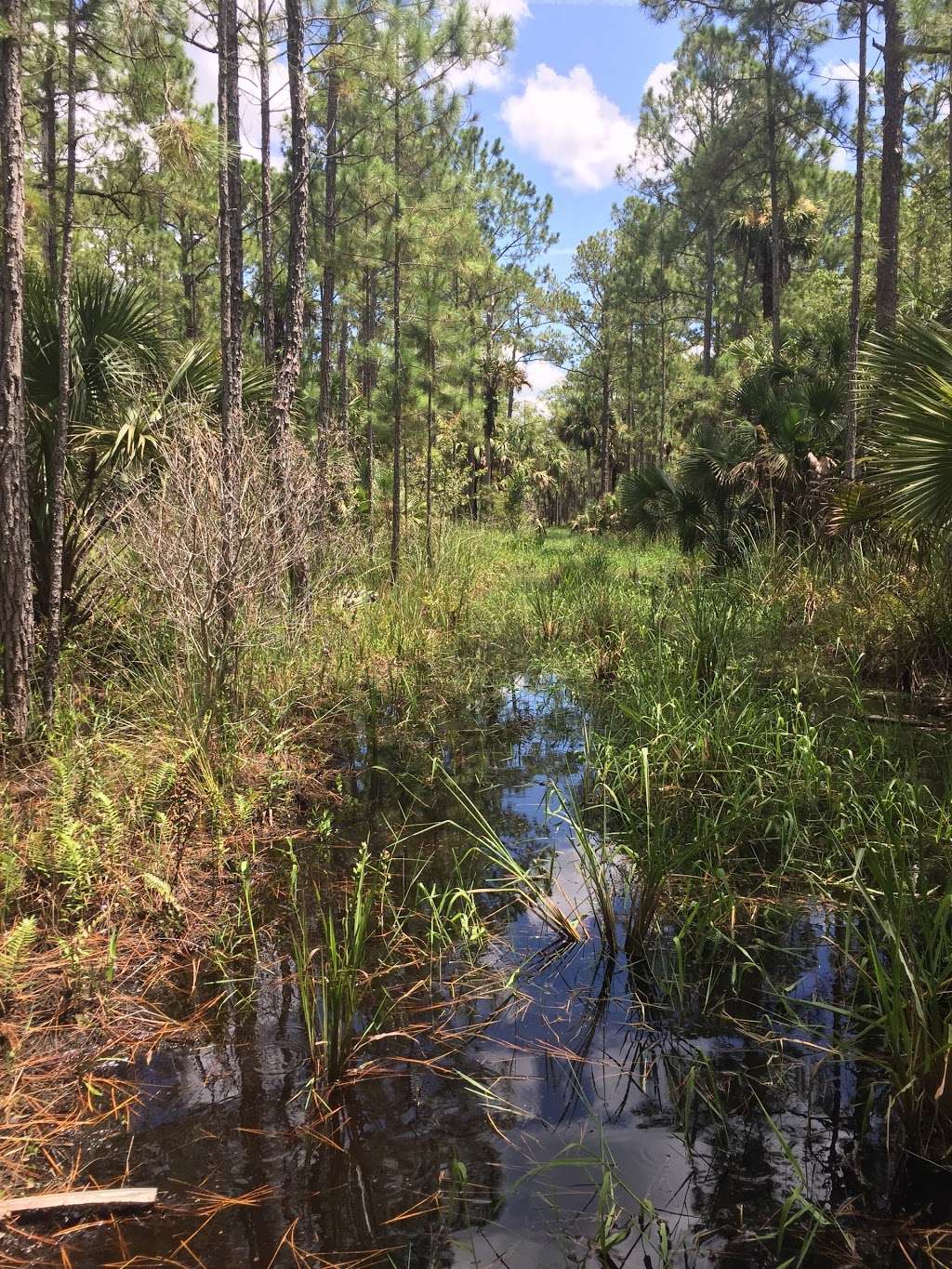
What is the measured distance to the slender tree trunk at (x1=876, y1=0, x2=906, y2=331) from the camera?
9.59 meters

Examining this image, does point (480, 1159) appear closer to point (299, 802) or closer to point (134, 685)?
point (299, 802)

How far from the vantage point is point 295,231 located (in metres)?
9.04

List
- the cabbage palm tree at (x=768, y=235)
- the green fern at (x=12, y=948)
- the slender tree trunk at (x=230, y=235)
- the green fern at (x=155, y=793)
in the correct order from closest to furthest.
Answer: the green fern at (x=12, y=948), the green fern at (x=155, y=793), the slender tree trunk at (x=230, y=235), the cabbage palm tree at (x=768, y=235)

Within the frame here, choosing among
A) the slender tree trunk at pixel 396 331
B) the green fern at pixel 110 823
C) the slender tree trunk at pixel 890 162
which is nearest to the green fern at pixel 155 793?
the green fern at pixel 110 823

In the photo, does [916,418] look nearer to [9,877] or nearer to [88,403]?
[9,877]

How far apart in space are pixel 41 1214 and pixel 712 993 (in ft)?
7.70

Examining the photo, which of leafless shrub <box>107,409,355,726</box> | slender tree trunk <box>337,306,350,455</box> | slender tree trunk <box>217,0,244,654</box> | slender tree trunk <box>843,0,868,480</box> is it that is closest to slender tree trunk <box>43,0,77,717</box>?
leafless shrub <box>107,409,355,726</box>

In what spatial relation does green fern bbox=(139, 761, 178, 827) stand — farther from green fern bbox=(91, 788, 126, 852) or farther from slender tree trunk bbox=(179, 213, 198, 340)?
slender tree trunk bbox=(179, 213, 198, 340)

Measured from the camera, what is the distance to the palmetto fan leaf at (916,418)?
4910 mm

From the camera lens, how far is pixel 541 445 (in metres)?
42.1

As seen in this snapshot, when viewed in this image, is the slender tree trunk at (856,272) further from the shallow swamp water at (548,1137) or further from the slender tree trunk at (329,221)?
the shallow swamp water at (548,1137)

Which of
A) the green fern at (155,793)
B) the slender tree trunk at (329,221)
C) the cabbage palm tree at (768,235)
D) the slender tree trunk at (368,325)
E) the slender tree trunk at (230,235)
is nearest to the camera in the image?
the green fern at (155,793)

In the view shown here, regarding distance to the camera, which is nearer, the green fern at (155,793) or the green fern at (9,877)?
the green fern at (9,877)

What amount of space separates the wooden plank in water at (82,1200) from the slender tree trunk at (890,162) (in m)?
10.6
